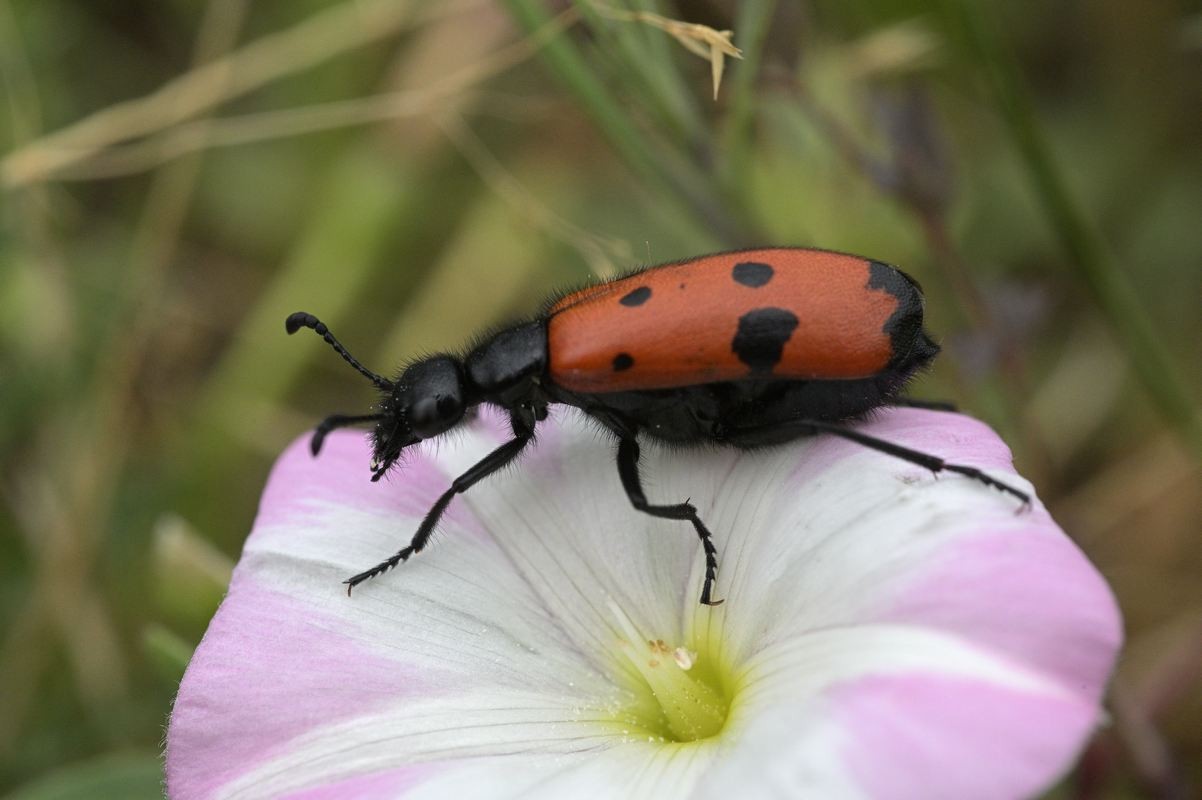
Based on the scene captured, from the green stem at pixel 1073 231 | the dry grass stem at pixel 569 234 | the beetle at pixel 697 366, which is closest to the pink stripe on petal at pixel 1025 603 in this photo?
the beetle at pixel 697 366

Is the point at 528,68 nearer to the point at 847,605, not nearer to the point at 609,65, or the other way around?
the point at 609,65

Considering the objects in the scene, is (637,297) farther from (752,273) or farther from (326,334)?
(326,334)

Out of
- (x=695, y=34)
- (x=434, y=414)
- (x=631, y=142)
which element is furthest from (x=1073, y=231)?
(x=434, y=414)

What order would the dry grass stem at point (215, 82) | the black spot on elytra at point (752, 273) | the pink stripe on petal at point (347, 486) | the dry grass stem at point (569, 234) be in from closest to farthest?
the black spot on elytra at point (752, 273)
the pink stripe on petal at point (347, 486)
the dry grass stem at point (569, 234)
the dry grass stem at point (215, 82)

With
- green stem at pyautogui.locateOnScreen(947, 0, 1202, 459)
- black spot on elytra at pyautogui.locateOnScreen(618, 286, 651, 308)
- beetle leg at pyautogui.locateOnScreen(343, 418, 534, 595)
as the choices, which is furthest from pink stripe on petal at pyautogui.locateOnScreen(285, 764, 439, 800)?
green stem at pyautogui.locateOnScreen(947, 0, 1202, 459)

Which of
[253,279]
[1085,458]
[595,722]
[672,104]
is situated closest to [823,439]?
[595,722]

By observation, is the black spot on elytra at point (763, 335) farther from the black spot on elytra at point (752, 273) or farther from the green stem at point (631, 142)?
the green stem at point (631, 142)

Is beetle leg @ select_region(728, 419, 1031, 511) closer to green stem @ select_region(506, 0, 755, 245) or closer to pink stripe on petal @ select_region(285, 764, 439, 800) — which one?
pink stripe on petal @ select_region(285, 764, 439, 800)
